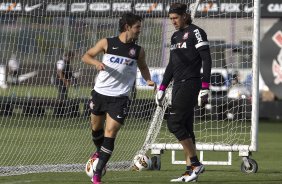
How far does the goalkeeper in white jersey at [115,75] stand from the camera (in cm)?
1173

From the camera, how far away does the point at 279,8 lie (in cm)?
2738

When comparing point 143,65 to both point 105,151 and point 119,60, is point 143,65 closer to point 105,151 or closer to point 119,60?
point 119,60

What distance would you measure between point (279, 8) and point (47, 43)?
35.6 ft

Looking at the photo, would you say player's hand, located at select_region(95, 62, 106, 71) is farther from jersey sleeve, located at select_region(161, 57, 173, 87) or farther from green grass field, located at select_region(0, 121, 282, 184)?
green grass field, located at select_region(0, 121, 282, 184)

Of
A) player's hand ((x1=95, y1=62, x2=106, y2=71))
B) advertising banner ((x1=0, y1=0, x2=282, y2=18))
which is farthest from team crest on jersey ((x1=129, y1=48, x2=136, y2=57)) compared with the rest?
advertising banner ((x1=0, y1=0, x2=282, y2=18))

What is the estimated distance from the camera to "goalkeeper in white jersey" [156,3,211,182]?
12.4m

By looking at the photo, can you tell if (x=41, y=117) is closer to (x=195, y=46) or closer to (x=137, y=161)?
(x=137, y=161)

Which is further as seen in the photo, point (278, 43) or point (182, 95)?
point (278, 43)

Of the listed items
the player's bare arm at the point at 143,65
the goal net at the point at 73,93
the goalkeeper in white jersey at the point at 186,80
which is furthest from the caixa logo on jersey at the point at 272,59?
the player's bare arm at the point at 143,65

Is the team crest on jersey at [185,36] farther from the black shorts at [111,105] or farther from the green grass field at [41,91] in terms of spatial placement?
the green grass field at [41,91]

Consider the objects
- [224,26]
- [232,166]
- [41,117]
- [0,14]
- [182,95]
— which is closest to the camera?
[182,95]

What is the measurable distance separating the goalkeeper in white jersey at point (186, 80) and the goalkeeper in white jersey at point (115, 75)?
0.70 m

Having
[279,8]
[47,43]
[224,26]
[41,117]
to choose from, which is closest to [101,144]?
[47,43]

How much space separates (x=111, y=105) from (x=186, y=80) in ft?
3.89
